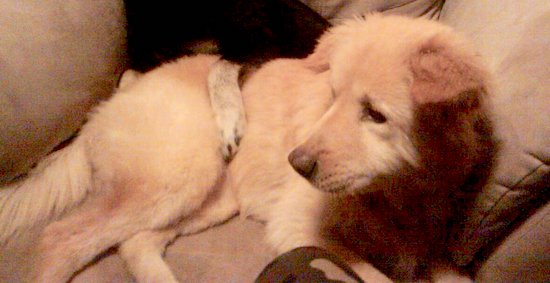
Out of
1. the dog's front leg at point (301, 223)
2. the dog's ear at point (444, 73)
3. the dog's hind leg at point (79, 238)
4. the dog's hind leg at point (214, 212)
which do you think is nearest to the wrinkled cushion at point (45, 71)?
the dog's hind leg at point (79, 238)

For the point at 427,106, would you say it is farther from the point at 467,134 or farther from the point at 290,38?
the point at 290,38

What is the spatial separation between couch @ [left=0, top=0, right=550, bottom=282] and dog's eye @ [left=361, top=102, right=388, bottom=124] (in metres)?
0.27

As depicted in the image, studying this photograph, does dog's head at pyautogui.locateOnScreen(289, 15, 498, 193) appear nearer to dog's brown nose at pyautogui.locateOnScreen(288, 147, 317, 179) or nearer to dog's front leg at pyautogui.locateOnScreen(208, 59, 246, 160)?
dog's brown nose at pyautogui.locateOnScreen(288, 147, 317, 179)

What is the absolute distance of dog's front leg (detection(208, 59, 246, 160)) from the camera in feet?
4.66

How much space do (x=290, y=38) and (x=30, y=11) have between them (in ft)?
3.26

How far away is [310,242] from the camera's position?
4.00ft

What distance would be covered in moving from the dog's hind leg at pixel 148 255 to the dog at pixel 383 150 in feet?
0.92

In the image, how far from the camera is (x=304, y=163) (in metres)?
0.98

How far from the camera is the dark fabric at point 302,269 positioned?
918mm

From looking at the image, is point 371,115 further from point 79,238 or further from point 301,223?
point 79,238

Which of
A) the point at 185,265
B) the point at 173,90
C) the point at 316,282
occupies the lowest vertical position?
the point at 185,265

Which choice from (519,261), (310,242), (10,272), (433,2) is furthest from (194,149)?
(433,2)

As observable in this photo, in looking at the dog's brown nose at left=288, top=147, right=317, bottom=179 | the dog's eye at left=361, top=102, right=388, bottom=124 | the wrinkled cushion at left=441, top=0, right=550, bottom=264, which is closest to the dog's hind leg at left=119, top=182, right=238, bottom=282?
the dog's brown nose at left=288, top=147, right=317, bottom=179

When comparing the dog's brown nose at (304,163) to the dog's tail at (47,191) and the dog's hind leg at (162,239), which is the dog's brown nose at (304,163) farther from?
the dog's tail at (47,191)
